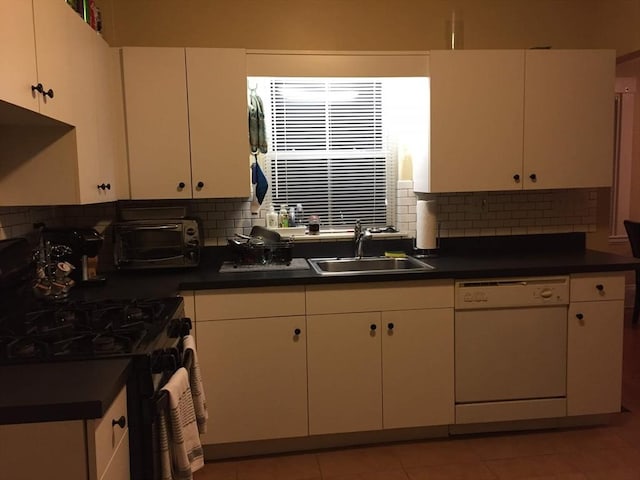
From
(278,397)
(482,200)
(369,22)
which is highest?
(369,22)

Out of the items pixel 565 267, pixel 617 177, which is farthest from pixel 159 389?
pixel 617 177

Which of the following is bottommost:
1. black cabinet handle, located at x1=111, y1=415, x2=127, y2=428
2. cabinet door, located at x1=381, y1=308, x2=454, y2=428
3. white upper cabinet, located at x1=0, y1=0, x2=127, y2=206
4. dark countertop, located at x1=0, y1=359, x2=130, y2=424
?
cabinet door, located at x1=381, y1=308, x2=454, y2=428

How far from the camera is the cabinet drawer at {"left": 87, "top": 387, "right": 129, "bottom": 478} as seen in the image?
4.09 feet

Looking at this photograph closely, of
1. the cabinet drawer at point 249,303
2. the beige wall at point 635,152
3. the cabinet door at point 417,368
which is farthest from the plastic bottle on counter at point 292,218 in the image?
the beige wall at point 635,152

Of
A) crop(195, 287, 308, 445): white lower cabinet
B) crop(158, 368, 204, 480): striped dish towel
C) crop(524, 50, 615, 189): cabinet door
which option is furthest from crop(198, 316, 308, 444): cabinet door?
crop(524, 50, 615, 189): cabinet door

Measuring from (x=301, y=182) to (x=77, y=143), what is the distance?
1468 millimetres

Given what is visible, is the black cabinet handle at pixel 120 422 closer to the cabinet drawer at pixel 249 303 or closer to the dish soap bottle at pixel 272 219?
the cabinet drawer at pixel 249 303

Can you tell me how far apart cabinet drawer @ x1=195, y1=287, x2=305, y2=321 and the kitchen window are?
93 centimetres

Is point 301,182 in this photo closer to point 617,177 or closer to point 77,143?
point 77,143

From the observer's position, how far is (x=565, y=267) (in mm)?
2799

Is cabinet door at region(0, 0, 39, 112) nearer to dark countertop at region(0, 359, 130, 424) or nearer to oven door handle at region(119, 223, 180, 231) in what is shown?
dark countertop at region(0, 359, 130, 424)

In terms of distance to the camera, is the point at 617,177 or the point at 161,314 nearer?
the point at 161,314

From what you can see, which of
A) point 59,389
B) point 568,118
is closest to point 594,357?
point 568,118

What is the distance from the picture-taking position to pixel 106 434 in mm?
1326
